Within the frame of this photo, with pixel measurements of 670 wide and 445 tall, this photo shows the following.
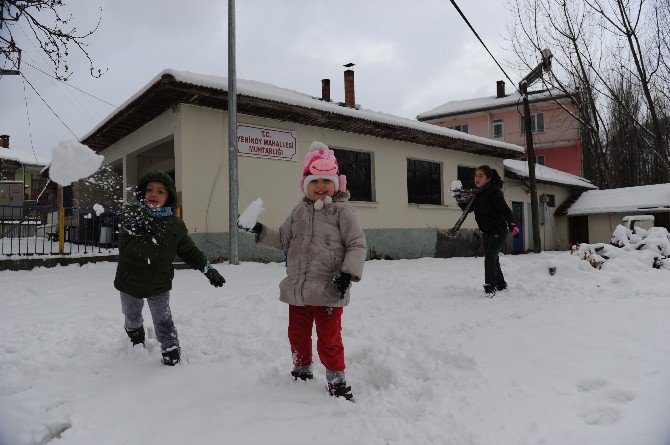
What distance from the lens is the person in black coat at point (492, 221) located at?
525cm

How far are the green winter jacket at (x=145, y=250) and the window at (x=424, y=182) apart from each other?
10153 millimetres

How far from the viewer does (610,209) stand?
1834 cm

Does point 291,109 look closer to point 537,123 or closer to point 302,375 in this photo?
point 302,375

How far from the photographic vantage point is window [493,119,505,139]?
2881cm

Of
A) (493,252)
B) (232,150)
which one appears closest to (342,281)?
(493,252)

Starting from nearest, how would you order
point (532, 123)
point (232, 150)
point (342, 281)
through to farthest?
point (342, 281) < point (232, 150) < point (532, 123)

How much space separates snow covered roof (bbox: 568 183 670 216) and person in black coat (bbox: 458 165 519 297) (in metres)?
16.2

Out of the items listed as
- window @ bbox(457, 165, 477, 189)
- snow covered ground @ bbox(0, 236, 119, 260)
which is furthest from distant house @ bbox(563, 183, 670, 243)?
snow covered ground @ bbox(0, 236, 119, 260)

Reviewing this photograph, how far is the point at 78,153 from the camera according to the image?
417cm

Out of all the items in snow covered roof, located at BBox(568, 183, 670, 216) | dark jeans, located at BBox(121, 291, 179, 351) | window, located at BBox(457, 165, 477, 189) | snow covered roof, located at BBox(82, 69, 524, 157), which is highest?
snow covered roof, located at BBox(82, 69, 524, 157)

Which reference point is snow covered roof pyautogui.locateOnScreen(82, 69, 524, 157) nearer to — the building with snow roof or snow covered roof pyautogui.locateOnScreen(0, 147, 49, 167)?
the building with snow roof

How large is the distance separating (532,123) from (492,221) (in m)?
26.1

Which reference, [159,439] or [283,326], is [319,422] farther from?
[283,326]

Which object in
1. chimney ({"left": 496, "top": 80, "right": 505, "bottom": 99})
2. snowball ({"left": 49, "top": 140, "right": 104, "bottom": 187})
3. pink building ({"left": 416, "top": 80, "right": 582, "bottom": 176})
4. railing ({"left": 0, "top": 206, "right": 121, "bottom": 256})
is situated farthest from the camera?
chimney ({"left": 496, "top": 80, "right": 505, "bottom": 99})
